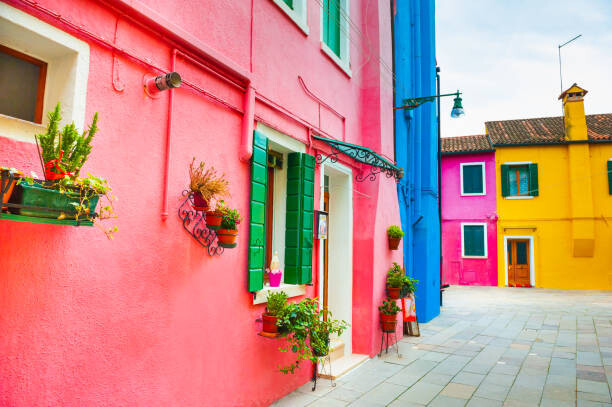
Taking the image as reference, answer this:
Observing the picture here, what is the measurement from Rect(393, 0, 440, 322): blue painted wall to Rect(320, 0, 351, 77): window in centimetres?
205

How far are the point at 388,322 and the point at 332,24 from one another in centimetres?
492

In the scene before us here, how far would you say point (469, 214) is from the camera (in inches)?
786

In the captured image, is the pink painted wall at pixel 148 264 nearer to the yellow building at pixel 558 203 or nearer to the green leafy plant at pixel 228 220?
the green leafy plant at pixel 228 220

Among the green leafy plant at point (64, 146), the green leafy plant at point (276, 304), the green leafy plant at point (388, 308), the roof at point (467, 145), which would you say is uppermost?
the roof at point (467, 145)

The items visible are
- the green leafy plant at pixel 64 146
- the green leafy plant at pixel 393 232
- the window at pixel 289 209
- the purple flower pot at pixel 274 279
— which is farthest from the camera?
the green leafy plant at pixel 393 232

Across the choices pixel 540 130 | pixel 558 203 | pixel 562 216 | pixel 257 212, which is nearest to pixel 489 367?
pixel 257 212

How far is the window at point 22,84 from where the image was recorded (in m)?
2.52

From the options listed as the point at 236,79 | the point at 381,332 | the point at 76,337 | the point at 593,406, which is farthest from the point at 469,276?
the point at 76,337

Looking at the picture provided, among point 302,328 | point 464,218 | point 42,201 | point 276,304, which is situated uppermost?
point 464,218

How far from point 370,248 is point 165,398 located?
437 centimetres

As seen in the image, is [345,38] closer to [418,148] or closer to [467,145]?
[418,148]

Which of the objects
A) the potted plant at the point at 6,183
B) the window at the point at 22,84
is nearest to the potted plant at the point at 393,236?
the window at the point at 22,84

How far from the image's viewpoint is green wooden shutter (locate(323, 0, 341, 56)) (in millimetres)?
6488

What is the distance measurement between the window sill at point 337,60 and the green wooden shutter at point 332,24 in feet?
0.82
